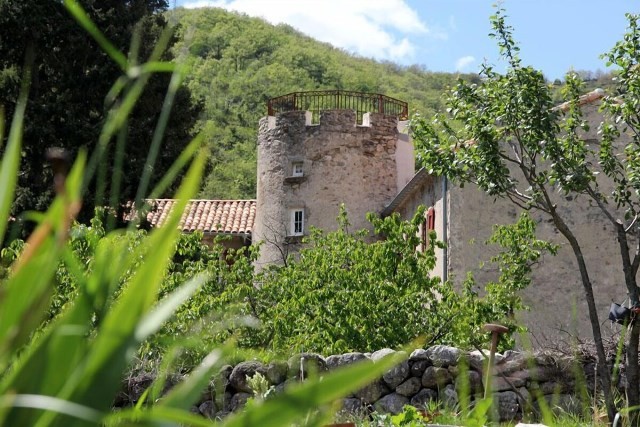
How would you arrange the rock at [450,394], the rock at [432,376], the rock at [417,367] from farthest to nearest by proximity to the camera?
the rock at [417,367] → the rock at [432,376] → the rock at [450,394]

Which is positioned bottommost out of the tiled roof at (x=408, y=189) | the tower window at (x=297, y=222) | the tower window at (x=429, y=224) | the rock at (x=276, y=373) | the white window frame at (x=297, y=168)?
the rock at (x=276, y=373)

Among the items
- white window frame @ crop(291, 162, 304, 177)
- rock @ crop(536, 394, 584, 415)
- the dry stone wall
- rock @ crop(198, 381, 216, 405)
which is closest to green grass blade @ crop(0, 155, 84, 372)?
rock @ crop(198, 381, 216, 405)

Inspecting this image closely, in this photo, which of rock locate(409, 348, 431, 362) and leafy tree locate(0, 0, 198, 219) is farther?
leafy tree locate(0, 0, 198, 219)

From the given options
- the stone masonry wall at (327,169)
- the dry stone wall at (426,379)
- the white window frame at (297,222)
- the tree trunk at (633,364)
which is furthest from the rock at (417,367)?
the white window frame at (297,222)

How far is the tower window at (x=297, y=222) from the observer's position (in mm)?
26297

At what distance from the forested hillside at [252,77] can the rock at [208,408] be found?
112ft

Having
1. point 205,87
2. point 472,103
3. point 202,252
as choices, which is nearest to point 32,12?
point 202,252

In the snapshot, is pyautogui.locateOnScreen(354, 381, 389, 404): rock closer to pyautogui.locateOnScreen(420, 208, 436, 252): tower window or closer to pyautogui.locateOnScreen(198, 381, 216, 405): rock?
pyautogui.locateOnScreen(198, 381, 216, 405): rock

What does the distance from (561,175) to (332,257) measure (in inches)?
159

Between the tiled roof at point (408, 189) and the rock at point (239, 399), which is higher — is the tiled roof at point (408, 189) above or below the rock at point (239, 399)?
above

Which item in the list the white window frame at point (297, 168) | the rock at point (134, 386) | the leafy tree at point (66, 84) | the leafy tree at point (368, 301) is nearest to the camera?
the rock at point (134, 386)

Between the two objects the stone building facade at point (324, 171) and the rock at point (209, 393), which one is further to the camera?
the stone building facade at point (324, 171)

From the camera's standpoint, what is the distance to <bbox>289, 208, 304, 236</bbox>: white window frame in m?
26.3

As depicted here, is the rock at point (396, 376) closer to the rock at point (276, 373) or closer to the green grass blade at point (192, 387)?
the rock at point (276, 373)
